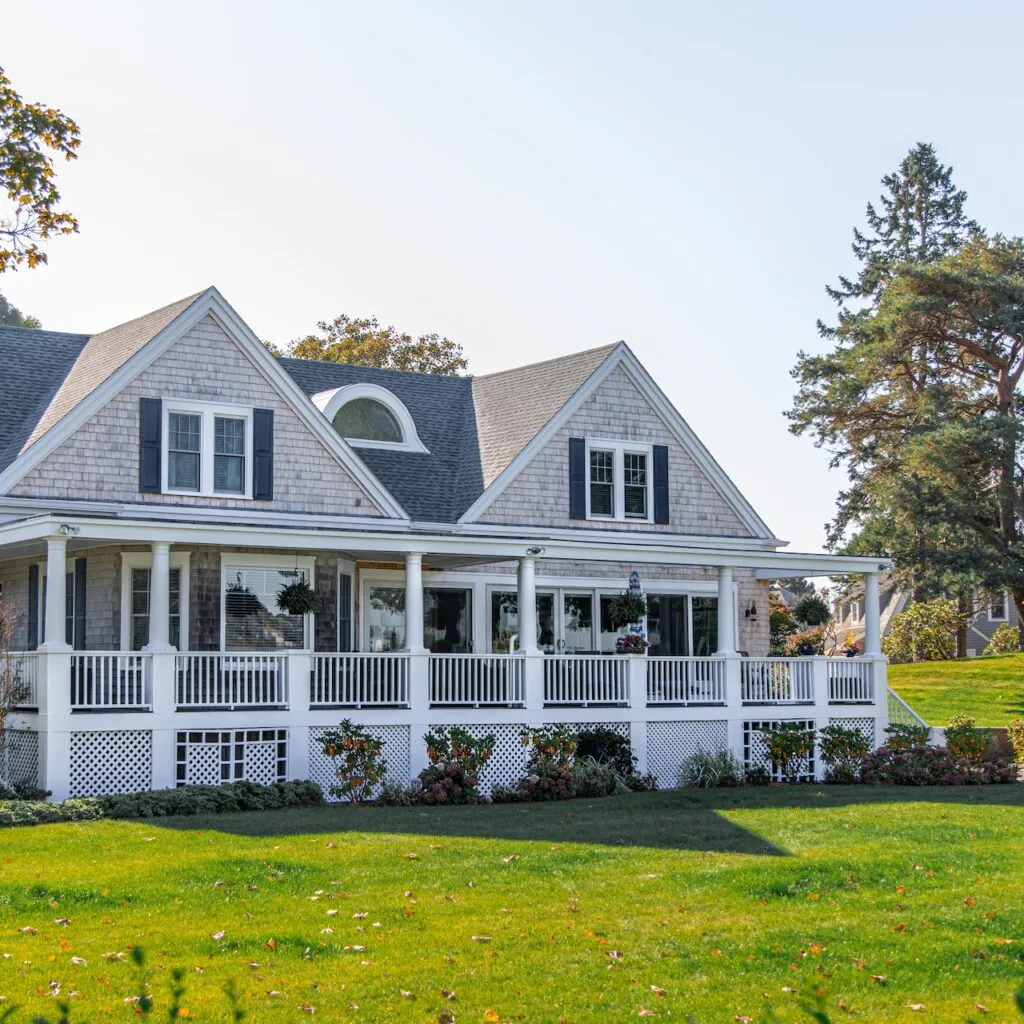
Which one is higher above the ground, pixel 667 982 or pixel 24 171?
pixel 24 171

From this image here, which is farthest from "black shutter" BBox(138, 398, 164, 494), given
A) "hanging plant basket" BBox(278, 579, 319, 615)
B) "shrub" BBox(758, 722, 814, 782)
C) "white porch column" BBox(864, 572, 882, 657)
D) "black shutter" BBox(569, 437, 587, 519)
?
"white porch column" BBox(864, 572, 882, 657)

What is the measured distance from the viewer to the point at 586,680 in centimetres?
2355

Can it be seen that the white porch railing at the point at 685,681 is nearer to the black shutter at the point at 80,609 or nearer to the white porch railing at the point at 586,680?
the white porch railing at the point at 586,680

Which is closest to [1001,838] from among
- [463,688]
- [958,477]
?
[463,688]

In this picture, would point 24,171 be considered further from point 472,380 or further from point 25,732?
point 472,380

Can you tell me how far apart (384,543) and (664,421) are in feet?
26.5

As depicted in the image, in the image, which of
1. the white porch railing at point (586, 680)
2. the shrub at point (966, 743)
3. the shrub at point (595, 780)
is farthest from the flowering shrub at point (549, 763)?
the shrub at point (966, 743)

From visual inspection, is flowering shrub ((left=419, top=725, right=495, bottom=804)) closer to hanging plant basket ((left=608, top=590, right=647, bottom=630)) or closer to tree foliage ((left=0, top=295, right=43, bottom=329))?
hanging plant basket ((left=608, top=590, right=647, bottom=630))

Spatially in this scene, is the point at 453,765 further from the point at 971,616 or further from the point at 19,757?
the point at 971,616

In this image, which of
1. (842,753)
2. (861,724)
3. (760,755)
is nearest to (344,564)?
(760,755)

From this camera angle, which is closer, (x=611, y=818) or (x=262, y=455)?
(x=611, y=818)

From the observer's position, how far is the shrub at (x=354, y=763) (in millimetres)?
20656

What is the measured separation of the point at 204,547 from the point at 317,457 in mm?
2524

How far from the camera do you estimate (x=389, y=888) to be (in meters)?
12.8
